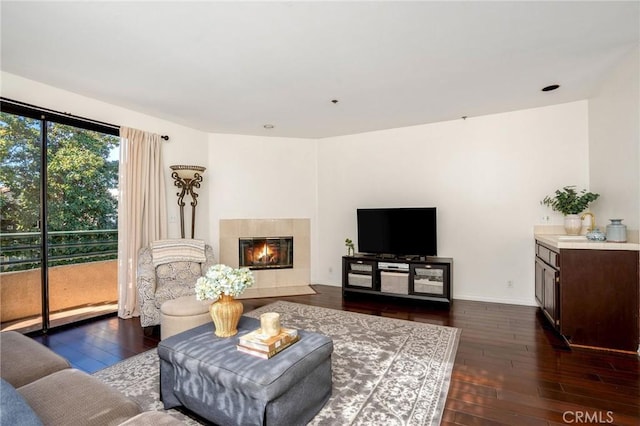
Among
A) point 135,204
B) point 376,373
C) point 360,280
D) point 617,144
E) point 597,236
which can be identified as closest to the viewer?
point 376,373

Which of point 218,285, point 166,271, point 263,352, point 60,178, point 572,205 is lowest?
point 263,352

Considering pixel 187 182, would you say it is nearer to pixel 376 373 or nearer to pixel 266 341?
pixel 266 341

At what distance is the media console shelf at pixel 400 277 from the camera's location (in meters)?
4.17

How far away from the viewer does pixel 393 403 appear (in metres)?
2.03

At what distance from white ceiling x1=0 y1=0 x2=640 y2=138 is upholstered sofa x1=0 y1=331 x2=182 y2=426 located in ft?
7.09

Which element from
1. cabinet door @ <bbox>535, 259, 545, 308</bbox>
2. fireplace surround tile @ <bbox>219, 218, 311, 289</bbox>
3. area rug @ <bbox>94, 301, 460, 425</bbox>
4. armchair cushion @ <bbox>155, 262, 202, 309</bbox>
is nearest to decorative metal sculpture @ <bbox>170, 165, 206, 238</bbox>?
fireplace surround tile @ <bbox>219, 218, 311, 289</bbox>

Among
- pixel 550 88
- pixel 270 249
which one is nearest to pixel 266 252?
pixel 270 249

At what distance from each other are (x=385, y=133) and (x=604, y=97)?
105 inches

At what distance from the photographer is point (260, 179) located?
5.35 metres

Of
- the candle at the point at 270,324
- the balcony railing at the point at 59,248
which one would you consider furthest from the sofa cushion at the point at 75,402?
the balcony railing at the point at 59,248

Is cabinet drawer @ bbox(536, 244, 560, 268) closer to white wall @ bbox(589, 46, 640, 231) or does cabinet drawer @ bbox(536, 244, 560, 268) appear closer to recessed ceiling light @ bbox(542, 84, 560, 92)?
white wall @ bbox(589, 46, 640, 231)

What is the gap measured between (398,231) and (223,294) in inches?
123

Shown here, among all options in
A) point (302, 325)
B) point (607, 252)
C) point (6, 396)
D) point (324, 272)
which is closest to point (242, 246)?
point (324, 272)

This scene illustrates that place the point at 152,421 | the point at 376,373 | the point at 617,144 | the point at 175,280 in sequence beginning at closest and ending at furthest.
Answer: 1. the point at 152,421
2. the point at 376,373
3. the point at 617,144
4. the point at 175,280
